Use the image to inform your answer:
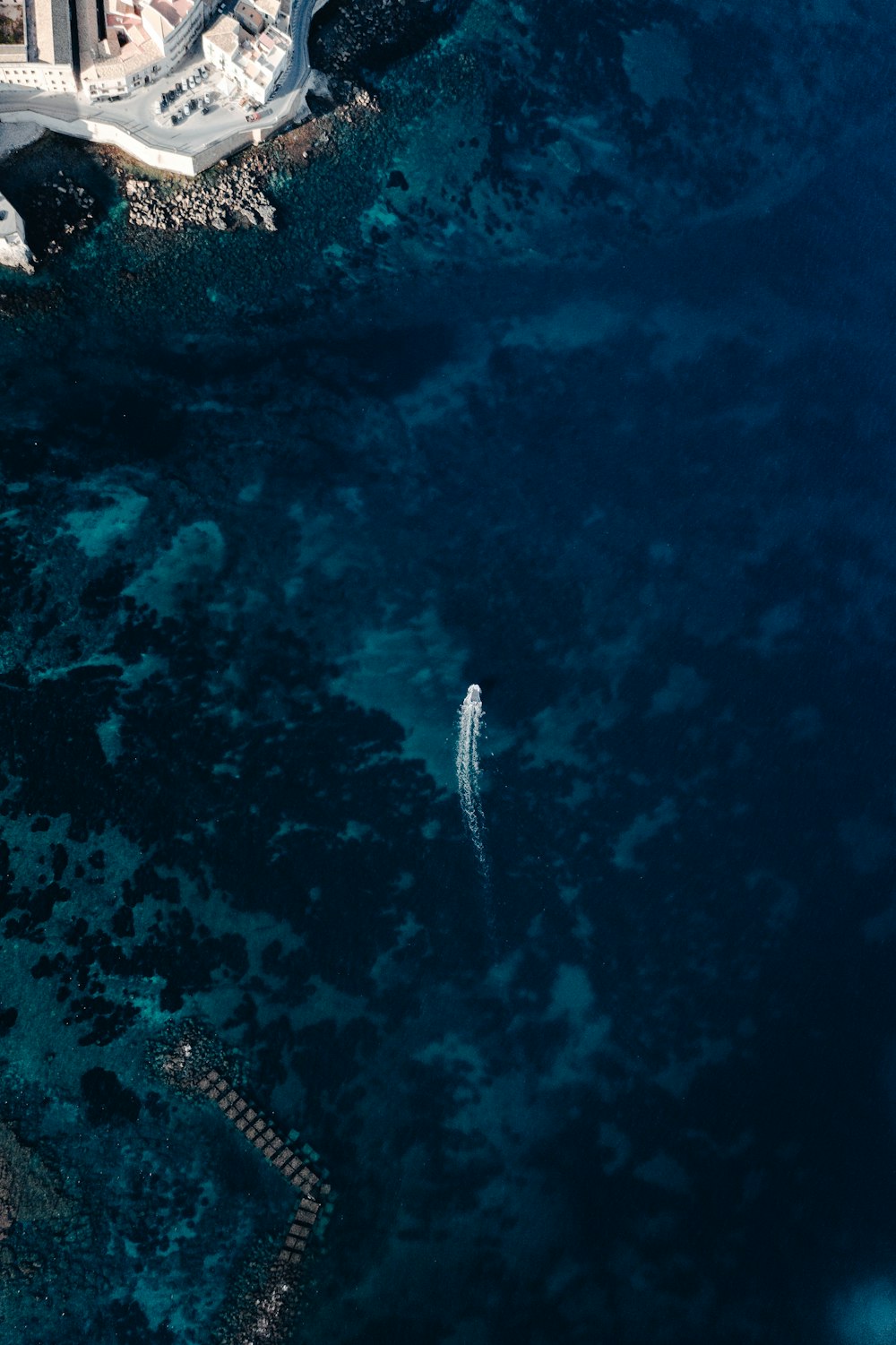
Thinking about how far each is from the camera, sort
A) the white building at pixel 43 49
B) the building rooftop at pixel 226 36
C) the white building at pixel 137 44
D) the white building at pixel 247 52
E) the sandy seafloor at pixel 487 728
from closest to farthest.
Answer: the sandy seafloor at pixel 487 728, the white building at pixel 43 49, the white building at pixel 137 44, the building rooftop at pixel 226 36, the white building at pixel 247 52

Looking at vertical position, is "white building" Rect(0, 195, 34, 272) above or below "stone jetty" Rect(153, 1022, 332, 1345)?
above

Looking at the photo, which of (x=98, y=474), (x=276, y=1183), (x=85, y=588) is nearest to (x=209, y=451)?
(x=98, y=474)

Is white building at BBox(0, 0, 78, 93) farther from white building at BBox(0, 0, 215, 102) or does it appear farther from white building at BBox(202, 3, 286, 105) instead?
white building at BBox(202, 3, 286, 105)

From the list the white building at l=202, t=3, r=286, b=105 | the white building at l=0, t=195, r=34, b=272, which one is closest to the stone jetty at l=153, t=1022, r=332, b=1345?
the white building at l=0, t=195, r=34, b=272

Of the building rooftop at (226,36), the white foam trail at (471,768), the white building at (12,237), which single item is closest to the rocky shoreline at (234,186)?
the building rooftop at (226,36)

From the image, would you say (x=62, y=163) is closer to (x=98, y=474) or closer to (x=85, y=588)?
(x=98, y=474)

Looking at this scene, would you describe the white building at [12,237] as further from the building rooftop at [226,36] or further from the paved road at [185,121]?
the building rooftop at [226,36]
